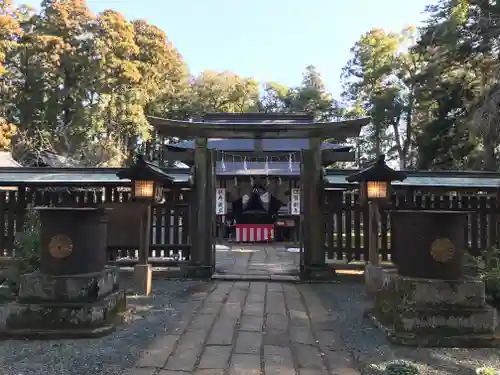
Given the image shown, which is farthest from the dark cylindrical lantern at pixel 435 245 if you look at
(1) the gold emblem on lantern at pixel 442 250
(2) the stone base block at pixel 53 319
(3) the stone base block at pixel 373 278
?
(2) the stone base block at pixel 53 319

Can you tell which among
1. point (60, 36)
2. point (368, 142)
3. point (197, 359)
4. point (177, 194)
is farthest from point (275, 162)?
point (368, 142)

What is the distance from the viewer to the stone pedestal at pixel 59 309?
4.52m

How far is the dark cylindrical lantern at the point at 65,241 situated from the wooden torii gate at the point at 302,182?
3499 mm

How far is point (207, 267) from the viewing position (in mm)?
8219

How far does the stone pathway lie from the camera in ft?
12.2

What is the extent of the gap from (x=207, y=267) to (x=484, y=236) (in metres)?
5.80

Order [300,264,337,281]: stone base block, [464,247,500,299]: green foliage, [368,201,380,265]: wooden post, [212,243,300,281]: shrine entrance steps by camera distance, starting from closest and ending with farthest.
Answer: [464,247,500,299]: green foliage
[368,201,380,265]: wooden post
[300,264,337,281]: stone base block
[212,243,300,281]: shrine entrance steps

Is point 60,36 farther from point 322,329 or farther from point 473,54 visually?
point 322,329

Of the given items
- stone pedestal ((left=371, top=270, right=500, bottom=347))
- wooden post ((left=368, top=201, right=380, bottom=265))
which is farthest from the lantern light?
stone pedestal ((left=371, top=270, right=500, bottom=347))

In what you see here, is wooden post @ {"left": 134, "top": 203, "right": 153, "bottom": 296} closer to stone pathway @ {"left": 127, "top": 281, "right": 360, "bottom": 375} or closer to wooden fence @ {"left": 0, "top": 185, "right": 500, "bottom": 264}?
stone pathway @ {"left": 127, "top": 281, "right": 360, "bottom": 375}

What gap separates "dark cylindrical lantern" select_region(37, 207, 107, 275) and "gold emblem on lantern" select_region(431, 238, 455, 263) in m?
4.13

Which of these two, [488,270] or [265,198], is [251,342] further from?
[265,198]

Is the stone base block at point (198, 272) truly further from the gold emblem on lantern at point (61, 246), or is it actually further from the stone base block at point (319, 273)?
the gold emblem on lantern at point (61, 246)

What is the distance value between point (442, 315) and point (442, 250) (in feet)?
2.37
